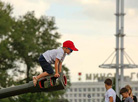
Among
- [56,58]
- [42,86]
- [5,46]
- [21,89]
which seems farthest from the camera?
[5,46]

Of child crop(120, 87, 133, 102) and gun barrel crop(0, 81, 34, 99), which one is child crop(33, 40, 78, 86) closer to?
gun barrel crop(0, 81, 34, 99)

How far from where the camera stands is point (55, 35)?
189 feet

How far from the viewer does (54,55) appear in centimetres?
936

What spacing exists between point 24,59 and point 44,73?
4712cm

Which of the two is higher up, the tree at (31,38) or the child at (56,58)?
the tree at (31,38)

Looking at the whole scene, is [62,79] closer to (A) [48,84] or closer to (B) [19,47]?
(A) [48,84]

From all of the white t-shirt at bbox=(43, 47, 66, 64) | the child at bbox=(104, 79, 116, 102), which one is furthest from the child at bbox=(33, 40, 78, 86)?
the child at bbox=(104, 79, 116, 102)

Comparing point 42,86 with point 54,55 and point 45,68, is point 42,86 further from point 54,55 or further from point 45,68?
point 54,55

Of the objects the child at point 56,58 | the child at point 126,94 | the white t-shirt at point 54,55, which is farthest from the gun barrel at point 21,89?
the child at point 126,94

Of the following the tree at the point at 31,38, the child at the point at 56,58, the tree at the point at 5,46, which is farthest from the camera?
the tree at the point at 31,38

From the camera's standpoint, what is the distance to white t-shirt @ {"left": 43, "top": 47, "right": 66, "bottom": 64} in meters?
9.21

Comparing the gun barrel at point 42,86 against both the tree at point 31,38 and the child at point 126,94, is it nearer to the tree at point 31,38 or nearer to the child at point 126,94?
the child at point 126,94

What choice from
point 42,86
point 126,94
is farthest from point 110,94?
point 42,86

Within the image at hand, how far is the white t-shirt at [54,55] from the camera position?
9211 millimetres
